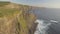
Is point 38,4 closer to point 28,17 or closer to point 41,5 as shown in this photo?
point 41,5

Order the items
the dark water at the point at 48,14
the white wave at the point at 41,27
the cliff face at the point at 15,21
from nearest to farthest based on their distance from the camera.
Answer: the cliff face at the point at 15,21, the dark water at the point at 48,14, the white wave at the point at 41,27

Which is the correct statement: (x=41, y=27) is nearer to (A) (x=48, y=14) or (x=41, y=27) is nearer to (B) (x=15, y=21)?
(A) (x=48, y=14)

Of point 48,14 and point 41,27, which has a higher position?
point 48,14

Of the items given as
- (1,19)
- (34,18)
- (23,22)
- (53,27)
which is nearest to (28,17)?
(34,18)

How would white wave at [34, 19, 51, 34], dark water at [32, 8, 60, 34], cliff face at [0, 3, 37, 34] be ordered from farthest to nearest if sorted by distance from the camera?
white wave at [34, 19, 51, 34], dark water at [32, 8, 60, 34], cliff face at [0, 3, 37, 34]

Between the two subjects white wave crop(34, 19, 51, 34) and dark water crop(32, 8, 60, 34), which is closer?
dark water crop(32, 8, 60, 34)

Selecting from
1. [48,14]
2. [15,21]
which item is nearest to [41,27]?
[48,14]

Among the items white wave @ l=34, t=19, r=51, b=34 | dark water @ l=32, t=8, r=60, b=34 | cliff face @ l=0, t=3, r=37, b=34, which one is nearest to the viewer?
cliff face @ l=0, t=3, r=37, b=34

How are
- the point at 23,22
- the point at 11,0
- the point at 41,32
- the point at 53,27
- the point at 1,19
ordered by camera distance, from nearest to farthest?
the point at 1,19
the point at 23,22
the point at 11,0
the point at 41,32
the point at 53,27
